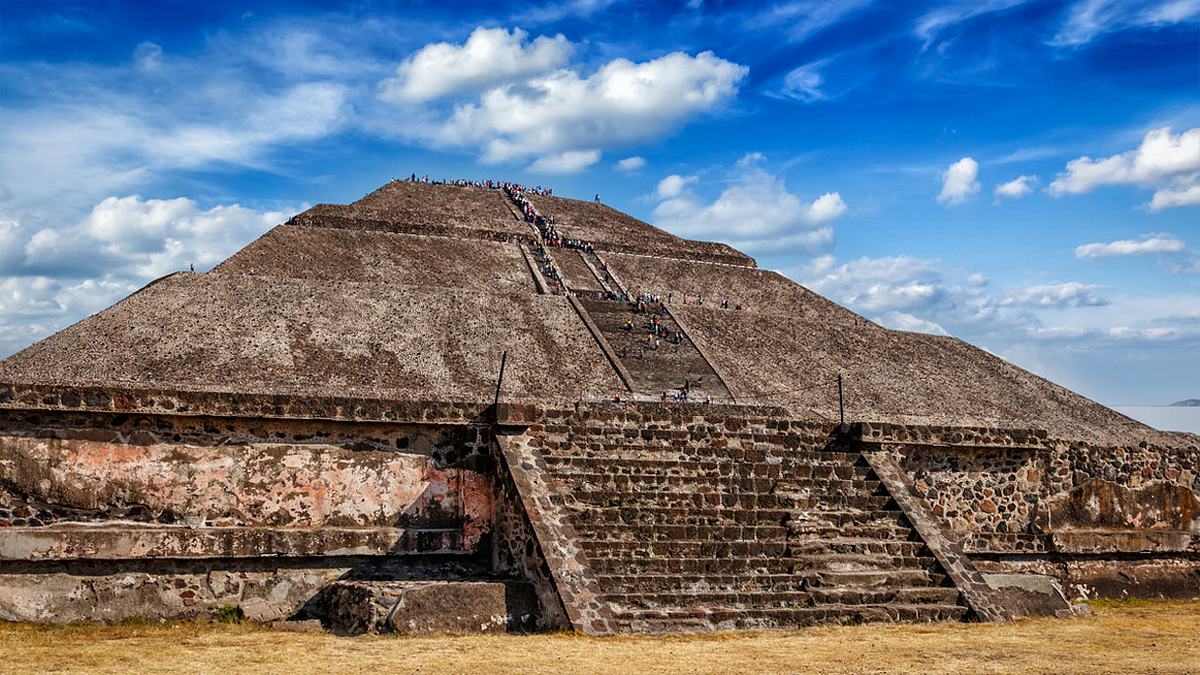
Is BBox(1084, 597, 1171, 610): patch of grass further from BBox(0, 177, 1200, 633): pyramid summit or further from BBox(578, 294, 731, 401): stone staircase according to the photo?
BBox(578, 294, 731, 401): stone staircase

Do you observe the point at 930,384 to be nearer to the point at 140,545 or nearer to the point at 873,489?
the point at 873,489

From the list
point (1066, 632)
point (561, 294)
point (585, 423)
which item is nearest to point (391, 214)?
point (561, 294)

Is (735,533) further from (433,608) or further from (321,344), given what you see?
(321,344)

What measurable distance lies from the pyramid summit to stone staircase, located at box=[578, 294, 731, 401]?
0.41m

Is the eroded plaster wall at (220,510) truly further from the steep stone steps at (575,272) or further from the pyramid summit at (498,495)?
the steep stone steps at (575,272)

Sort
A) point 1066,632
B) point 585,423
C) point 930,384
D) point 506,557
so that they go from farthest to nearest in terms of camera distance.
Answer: point 930,384, point 585,423, point 506,557, point 1066,632

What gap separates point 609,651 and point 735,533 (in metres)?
2.81

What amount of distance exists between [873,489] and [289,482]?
6.22 m

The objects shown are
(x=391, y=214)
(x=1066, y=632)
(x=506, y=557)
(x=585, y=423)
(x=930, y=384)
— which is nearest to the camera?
(x=1066, y=632)

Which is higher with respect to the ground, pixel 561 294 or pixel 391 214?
pixel 391 214

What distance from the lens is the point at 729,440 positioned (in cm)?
1227

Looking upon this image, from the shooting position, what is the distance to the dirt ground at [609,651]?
25.6 feet

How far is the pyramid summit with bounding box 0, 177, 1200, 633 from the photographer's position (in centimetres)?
1019

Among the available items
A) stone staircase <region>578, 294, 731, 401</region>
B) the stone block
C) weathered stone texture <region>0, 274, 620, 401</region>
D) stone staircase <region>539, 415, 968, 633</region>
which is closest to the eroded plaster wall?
the stone block
